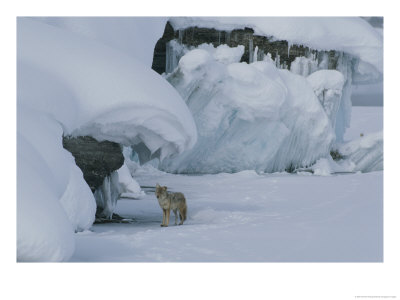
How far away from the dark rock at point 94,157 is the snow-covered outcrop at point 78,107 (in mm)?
189

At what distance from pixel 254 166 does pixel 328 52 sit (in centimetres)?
493

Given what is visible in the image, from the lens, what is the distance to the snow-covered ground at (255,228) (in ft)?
17.9

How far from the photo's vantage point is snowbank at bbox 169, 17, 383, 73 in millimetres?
18953

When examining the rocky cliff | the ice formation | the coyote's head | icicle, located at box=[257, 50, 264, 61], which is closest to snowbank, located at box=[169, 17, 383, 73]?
the rocky cliff

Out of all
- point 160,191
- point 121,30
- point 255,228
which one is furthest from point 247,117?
point 255,228

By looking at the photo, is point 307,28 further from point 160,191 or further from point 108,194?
Result: point 160,191

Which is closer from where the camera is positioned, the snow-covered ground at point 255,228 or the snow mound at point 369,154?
the snow-covered ground at point 255,228

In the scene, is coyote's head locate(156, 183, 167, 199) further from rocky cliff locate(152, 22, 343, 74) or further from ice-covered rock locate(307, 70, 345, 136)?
rocky cliff locate(152, 22, 343, 74)

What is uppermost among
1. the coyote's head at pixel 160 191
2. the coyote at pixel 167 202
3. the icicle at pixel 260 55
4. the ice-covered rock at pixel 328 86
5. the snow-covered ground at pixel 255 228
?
the icicle at pixel 260 55

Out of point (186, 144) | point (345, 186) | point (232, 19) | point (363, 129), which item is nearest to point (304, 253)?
point (186, 144)

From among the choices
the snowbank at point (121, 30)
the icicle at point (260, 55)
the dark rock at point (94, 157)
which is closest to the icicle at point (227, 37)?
the icicle at point (260, 55)

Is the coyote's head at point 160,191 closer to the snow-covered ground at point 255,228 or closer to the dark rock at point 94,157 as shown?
the snow-covered ground at point 255,228

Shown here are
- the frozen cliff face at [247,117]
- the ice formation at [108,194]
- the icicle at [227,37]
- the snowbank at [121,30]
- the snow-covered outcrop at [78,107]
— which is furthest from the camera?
the icicle at [227,37]
